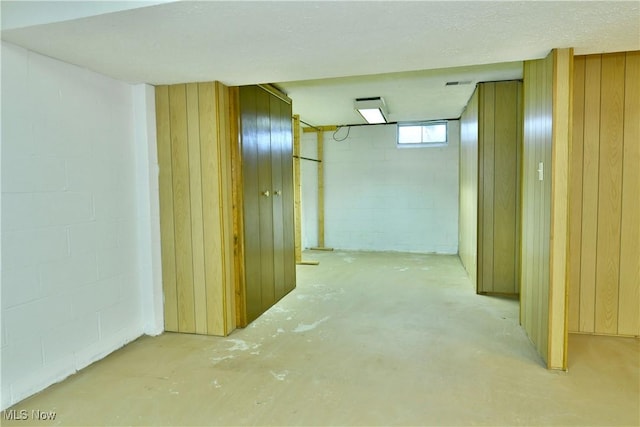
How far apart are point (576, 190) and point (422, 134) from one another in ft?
12.2

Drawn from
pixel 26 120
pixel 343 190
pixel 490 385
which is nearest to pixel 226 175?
pixel 26 120

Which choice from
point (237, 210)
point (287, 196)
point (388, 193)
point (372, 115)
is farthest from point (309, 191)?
point (237, 210)

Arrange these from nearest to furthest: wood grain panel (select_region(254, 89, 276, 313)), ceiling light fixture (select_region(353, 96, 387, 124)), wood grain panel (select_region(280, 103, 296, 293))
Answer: wood grain panel (select_region(254, 89, 276, 313))
wood grain panel (select_region(280, 103, 296, 293))
ceiling light fixture (select_region(353, 96, 387, 124))

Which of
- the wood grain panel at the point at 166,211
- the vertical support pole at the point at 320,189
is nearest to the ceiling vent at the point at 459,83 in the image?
the wood grain panel at the point at 166,211

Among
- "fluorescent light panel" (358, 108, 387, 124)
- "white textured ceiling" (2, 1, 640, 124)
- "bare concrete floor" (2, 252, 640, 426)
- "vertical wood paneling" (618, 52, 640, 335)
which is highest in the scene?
"fluorescent light panel" (358, 108, 387, 124)

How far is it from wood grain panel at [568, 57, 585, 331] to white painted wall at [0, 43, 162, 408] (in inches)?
125

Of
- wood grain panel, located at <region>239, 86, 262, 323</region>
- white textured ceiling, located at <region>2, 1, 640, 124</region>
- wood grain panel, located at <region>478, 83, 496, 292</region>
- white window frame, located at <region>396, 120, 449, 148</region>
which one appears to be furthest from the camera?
white window frame, located at <region>396, 120, 449, 148</region>

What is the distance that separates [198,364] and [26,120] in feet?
5.74

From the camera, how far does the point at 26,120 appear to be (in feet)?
7.33

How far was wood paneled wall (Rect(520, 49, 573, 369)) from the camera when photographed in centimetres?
239

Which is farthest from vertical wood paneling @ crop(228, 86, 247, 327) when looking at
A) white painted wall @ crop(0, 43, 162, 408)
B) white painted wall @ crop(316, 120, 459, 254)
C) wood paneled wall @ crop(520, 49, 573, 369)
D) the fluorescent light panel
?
white painted wall @ crop(316, 120, 459, 254)

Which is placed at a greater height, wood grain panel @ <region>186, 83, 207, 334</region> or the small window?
the small window

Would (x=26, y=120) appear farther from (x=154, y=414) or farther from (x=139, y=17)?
(x=154, y=414)

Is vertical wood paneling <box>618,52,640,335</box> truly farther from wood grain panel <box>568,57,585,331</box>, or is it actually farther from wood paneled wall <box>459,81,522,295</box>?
wood paneled wall <box>459,81,522,295</box>
